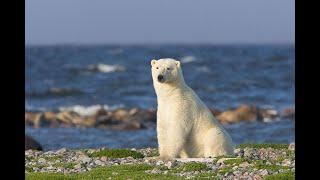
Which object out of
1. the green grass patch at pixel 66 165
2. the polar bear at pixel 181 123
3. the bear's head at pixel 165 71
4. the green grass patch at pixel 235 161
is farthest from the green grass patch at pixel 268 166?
the green grass patch at pixel 66 165

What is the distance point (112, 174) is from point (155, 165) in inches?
47.3

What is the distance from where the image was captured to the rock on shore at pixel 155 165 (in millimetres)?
12797

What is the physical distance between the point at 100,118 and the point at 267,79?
29205 mm

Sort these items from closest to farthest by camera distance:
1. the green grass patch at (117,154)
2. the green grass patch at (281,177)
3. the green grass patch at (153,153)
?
the green grass patch at (281,177), the green grass patch at (117,154), the green grass patch at (153,153)

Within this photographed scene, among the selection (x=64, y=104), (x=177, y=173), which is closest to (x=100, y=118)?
(x=64, y=104)

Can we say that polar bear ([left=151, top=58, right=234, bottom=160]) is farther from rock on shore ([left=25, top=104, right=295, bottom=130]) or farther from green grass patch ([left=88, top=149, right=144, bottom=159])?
rock on shore ([left=25, top=104, right=295, bottom=130])

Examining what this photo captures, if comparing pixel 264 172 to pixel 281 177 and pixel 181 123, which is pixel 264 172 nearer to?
pixel 281 177

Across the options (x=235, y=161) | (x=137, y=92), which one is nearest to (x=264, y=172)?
(x=235, y=161)

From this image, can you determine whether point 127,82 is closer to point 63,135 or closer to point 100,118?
point 100,118

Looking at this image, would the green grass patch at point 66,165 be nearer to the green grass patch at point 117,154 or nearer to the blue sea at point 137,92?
the green grass patch at point 117,154

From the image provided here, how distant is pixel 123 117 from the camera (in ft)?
126
